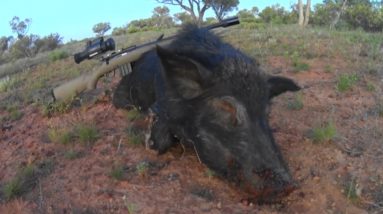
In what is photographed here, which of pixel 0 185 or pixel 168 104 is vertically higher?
pixel 168 104

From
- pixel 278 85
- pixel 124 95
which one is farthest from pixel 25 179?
pixel 278 85

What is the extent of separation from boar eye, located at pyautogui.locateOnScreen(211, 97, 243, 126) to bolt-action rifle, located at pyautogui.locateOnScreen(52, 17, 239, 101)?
6.19ft

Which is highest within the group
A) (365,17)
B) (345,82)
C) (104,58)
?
(104,58)

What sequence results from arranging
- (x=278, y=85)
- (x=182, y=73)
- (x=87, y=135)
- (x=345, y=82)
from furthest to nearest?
(x=345, y=82) → (x=87, y=135) → (x=278, y=85) → (x=182, y=73)

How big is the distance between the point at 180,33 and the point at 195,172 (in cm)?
154

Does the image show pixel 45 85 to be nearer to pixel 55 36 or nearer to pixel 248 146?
pixel 248 146

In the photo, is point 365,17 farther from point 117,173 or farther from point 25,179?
point 25,179

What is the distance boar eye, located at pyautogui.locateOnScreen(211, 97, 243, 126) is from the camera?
14.7 ft

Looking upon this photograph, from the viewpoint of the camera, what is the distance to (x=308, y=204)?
450 cm

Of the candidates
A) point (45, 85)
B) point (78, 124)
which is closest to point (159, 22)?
point (45, 85)

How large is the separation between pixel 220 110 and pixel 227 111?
0.24 ft

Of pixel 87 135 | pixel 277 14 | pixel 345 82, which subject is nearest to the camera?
pixel 87 135

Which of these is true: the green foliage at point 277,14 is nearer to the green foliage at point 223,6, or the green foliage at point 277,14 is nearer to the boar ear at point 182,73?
the green foliage at point 223,6

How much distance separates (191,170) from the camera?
201 inches
